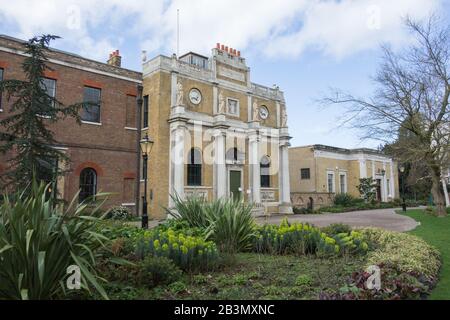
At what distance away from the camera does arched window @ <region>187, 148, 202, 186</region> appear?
71.1ft

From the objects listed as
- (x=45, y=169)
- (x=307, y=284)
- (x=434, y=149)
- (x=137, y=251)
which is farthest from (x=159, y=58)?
(x=307, y=284)

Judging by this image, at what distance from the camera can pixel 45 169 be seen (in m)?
13.5

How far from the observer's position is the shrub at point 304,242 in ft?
22.8

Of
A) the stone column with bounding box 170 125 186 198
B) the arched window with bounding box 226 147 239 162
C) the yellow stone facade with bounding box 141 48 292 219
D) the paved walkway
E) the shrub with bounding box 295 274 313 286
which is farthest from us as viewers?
the arched window with bounding box 226 147 239 162

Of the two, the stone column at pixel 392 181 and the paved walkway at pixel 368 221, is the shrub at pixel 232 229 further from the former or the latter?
the stone column at pixel 392 181

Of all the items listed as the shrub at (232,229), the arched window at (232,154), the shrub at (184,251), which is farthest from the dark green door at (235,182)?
the shrub at (184,251)

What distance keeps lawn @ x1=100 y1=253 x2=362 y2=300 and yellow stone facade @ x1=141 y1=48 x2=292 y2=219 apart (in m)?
11.9

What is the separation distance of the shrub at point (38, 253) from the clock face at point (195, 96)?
60.6 feet

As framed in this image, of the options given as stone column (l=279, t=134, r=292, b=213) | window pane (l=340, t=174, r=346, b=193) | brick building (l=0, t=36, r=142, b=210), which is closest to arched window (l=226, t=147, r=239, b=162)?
stone column (l=279, t=134, r=292, b=213)

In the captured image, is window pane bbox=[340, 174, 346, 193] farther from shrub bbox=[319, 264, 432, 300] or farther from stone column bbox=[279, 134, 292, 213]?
shrub bbox=[319, 264, 432, 300]

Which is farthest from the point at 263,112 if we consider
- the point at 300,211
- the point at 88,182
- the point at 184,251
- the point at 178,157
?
the point at 184,251

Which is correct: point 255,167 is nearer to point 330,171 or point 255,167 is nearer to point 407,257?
point 330,171
